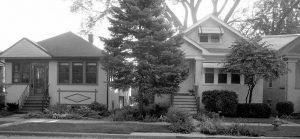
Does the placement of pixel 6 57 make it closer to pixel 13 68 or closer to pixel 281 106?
pixel 13 68

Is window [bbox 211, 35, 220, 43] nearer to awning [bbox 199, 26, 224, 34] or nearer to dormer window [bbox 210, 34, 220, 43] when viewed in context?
dormer window [bbox 210, 34, 220, 43]

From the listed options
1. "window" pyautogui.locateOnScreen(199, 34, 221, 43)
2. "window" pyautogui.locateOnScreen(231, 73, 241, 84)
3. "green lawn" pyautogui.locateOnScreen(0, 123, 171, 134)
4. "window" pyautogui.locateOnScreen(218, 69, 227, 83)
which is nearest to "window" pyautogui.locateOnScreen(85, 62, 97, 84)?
"green lawn" pyautogui.locateOnScreen(0, 123, 171, 134)

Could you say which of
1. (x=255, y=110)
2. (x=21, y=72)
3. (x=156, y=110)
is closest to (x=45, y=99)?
(x=21, y=72)

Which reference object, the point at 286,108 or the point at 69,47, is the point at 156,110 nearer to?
the point at 69,47

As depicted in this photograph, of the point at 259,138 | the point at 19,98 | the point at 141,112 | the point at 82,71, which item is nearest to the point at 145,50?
the point at 141,112

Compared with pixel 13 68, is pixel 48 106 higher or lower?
lower

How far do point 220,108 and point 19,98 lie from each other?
44.8ft

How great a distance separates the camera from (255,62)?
20.0 meters

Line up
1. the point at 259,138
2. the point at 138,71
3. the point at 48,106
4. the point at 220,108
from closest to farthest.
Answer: the point at 259,138
the point at 138,71
the point at 220,108
the point at 48,106

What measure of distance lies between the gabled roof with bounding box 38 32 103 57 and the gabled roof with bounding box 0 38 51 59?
77cm

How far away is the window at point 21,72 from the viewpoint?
2231 cm

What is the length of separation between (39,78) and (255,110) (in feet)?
49.1

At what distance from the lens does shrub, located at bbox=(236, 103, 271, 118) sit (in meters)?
20.0

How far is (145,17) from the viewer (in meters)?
17.5
